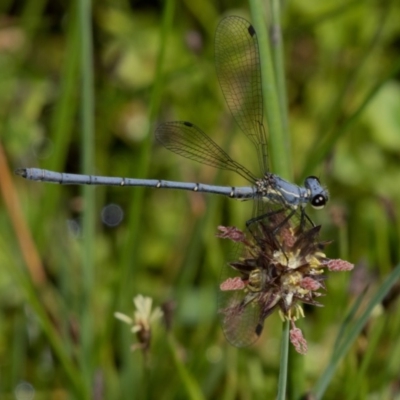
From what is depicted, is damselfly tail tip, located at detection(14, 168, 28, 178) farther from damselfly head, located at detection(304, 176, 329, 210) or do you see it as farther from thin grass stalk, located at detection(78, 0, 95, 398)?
damselfly head, located at detection(304, 176, 329, 210)

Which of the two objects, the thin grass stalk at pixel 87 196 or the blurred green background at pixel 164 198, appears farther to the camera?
the blurred green background at pixel 164 198

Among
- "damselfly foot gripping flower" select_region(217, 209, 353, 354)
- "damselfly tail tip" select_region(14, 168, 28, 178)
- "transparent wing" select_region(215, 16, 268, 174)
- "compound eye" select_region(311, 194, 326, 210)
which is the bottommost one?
"damselfly foot gripping flower" select_region(217, 209, 353, 354)

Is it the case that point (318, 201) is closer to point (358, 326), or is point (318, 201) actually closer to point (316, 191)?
point (316, 191)

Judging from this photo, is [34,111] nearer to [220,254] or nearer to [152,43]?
[152,43]

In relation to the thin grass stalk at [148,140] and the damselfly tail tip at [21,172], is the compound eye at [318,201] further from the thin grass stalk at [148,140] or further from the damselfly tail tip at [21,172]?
the damselfly tail tip at [21,172]

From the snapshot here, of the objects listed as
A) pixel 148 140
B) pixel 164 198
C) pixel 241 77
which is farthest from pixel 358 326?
pixel 164 198

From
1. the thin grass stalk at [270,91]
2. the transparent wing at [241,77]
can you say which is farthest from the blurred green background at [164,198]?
the thin grass stalk at [270,91]

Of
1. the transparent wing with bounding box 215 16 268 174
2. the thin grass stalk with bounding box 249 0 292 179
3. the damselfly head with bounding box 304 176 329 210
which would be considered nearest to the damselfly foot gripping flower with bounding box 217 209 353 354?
the thin grass stalk with bounding box 249 0 292 179
